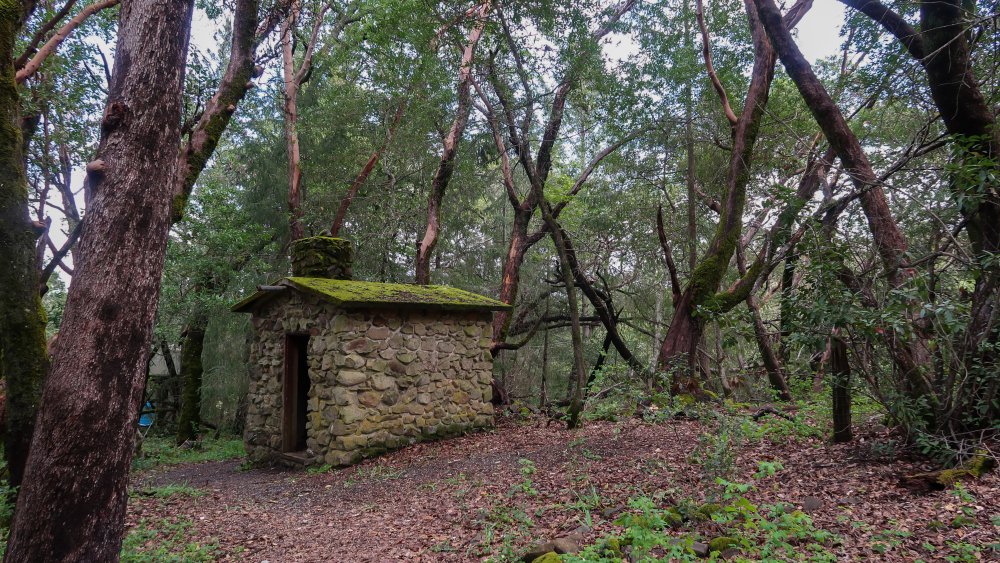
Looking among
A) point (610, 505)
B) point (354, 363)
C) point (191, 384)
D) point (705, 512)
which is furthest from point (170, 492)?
point (191, 384)

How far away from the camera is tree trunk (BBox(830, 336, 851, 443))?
432 cm

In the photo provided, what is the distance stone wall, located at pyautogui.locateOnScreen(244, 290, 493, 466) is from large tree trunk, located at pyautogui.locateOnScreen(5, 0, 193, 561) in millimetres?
3911

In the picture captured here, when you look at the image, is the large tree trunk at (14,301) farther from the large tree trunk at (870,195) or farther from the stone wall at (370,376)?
the large tree trunk at (870,195)

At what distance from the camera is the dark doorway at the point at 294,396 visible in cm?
786

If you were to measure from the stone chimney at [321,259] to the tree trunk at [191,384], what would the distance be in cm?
553

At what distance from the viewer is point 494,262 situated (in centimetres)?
1648

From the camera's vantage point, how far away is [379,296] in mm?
7223

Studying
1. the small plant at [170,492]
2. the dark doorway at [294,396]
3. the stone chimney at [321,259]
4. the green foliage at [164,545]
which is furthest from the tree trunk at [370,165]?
the green foliage at [164,545]

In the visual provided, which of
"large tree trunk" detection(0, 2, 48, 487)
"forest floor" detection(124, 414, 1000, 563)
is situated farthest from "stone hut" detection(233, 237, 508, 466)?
"large tree trunk" detection(0, 2, 48, 487)

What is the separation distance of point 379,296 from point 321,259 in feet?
5.35

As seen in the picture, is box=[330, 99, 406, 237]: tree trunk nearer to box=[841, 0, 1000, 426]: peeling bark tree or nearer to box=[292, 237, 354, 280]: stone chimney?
box=[292, 237, 354, 280]: stone chimney

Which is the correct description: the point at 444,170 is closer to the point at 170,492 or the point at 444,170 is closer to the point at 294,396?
the point at 294,396

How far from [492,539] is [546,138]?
7.34 m

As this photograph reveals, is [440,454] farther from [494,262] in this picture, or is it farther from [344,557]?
[494,262]
